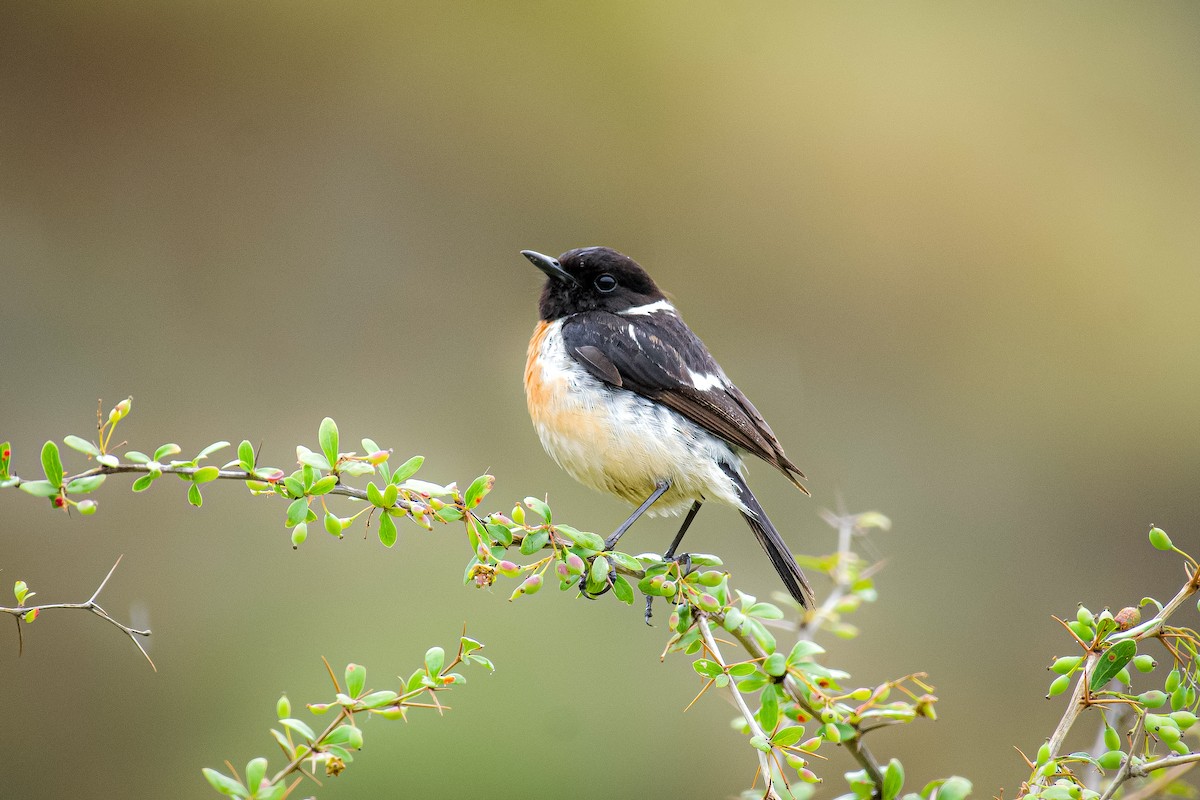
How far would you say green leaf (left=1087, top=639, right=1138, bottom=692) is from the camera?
1595 millimetres

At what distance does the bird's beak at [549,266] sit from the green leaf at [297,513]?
2.01 meters

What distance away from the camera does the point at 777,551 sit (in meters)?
2.94

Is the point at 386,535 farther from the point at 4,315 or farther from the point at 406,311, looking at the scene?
the point at 4,315

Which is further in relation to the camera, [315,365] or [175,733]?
[315,365]

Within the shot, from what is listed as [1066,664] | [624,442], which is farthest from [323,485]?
[624,442]

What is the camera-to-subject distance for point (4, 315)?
6000 millimetres

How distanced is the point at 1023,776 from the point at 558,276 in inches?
168

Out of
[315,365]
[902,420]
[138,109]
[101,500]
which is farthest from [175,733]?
[902,420]

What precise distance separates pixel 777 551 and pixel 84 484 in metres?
1.99

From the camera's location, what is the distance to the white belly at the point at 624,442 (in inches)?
125

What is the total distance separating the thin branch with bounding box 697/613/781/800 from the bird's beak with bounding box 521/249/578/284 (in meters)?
1.99

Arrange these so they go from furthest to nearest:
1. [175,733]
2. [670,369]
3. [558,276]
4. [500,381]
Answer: [500,381]
[175,733]
[558,276]
[670,369]

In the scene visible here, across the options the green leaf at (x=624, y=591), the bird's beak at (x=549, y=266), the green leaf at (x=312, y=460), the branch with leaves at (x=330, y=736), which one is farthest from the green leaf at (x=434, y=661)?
the bird's beak at (x=549, y=266)

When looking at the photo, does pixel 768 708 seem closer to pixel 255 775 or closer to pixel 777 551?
pixel 255 775
